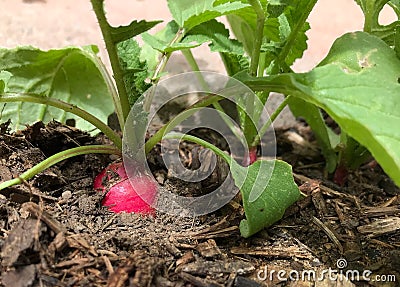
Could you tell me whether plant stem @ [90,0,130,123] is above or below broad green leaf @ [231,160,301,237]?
above

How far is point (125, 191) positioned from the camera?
4.67ft

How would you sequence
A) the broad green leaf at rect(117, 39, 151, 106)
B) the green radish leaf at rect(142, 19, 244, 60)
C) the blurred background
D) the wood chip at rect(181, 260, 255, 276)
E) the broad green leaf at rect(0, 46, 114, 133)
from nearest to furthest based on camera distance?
1. the wood chip at rect(181, 260, 255, 276)
2. the broad green leaf at rect(117, 39, 151, 106)
3. the green radish leaf at rect(142, 19, 244, 60)
4. the broad green leaf at rect(0, 46, 114, 133)
5. the blurred background

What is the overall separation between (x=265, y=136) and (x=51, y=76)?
0.81m

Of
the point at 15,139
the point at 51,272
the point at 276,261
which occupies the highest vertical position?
the point at 15,139

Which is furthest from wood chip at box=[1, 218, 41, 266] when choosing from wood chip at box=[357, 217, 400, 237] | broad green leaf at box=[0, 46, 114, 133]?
wood chip at box=[357, 217, 400, 237]

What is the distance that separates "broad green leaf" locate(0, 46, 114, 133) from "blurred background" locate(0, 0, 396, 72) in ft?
1.03

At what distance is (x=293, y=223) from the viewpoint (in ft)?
4.66

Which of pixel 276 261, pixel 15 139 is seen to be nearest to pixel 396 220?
pixel 276 261

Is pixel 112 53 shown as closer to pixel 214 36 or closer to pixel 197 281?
pixel 214 36

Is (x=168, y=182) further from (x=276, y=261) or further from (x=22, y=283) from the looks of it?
(x=22, y=283)

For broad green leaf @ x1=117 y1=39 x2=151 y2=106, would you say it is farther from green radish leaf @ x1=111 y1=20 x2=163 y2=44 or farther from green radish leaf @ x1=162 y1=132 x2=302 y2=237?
green radish leaf @ x1=162 y1=132 x2=302 y2=237

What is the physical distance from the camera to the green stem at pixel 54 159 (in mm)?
1284

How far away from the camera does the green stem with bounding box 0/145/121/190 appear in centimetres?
128

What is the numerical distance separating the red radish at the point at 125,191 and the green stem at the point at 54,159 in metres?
0.06
